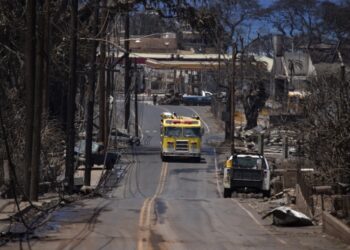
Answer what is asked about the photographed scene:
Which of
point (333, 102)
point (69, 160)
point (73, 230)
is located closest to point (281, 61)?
point (69, 160)

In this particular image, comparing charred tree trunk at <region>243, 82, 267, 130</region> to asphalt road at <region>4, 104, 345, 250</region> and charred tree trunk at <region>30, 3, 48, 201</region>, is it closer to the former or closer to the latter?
asphalt road at <region>4, 104, 345, 250</region>

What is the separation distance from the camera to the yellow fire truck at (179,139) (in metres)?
55.2

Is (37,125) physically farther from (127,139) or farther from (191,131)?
(127,139)

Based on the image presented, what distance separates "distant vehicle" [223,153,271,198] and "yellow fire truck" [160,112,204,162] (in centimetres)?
1699

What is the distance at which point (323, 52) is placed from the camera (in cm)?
9556

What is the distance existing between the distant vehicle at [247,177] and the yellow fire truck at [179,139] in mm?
16994

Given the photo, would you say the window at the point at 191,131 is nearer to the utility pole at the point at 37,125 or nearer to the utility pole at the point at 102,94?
the utility pole at the point at 102,94

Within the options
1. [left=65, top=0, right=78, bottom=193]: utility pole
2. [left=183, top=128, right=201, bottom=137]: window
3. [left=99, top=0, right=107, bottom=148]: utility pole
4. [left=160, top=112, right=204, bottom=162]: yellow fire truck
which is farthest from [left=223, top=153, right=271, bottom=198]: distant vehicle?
[left=183, top=128, right=201, bottom=137]: window

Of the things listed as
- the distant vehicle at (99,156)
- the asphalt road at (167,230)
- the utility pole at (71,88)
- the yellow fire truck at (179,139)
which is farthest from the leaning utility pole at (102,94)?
the asphalt road at (167,230)

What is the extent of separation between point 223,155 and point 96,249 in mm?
48417

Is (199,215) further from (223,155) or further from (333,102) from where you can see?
(223,155)

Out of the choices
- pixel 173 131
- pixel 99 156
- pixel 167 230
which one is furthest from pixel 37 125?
pixel 173 131

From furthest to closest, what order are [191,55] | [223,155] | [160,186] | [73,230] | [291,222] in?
[191,55]
[223,155]
[160,186]
[291,222]
[73,230]

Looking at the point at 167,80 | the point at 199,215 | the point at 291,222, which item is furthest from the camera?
the point at 167,80
